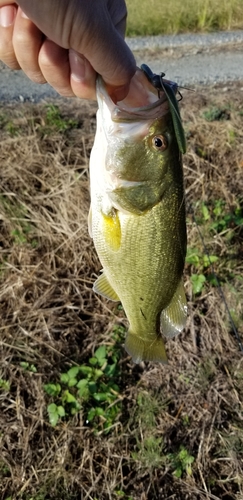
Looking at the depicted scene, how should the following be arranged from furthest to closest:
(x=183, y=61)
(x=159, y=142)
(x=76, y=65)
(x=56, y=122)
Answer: (x=183, y=61) → (x=56, y=122) → (x=76, y=65) → (x=159, y=142)

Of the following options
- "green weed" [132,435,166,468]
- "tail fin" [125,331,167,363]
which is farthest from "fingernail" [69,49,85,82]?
"green weed" [132,435,166,468]

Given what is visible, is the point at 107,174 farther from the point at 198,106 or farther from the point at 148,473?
the point at 198,106

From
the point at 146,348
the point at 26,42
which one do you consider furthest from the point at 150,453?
the point at 26,42

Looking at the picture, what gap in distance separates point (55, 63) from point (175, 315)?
995 mm

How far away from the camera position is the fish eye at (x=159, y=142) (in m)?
1.62

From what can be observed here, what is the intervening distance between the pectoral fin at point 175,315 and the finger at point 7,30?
105 centimetres

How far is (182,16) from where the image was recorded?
824 centimetres

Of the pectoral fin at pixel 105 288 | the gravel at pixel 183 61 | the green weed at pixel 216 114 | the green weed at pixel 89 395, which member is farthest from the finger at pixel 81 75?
the gravel at pixel 183 61

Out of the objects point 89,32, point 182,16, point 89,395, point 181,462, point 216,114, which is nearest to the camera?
point 89,32

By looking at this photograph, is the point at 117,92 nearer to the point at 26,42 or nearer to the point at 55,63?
the point at 55,63

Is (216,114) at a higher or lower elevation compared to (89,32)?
lower

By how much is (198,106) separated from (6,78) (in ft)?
7.81

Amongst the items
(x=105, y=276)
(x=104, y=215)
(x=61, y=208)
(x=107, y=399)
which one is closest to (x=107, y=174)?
(x=104, y=215)

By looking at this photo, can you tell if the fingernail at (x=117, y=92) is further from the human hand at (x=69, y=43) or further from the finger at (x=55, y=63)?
the finger at (x=55, y=63)
